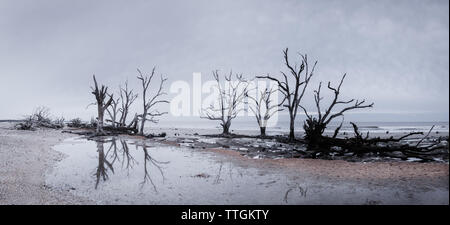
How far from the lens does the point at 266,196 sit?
4957 millimetres

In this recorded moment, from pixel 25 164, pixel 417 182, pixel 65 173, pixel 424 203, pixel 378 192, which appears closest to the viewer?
pixel 424 203

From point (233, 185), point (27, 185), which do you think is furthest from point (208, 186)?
point (27, 185)

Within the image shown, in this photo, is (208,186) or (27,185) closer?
(27,185)

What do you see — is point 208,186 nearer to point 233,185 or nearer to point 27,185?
point 233,185

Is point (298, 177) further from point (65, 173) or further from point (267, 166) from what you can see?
point (65, 173)

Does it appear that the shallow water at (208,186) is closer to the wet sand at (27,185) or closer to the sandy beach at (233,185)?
the sandy beach at (233,185)

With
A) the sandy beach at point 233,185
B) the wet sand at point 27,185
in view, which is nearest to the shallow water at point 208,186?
the sandy beach at point 233,185

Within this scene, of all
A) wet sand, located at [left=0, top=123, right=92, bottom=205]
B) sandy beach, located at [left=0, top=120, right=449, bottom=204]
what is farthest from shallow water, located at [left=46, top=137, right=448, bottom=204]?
wet sand, located at [left=0, top=123, right=92, bottom=205]

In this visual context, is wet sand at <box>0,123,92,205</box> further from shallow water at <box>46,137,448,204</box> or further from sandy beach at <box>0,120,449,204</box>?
shallow water at <box>46,137,448,204</box>
